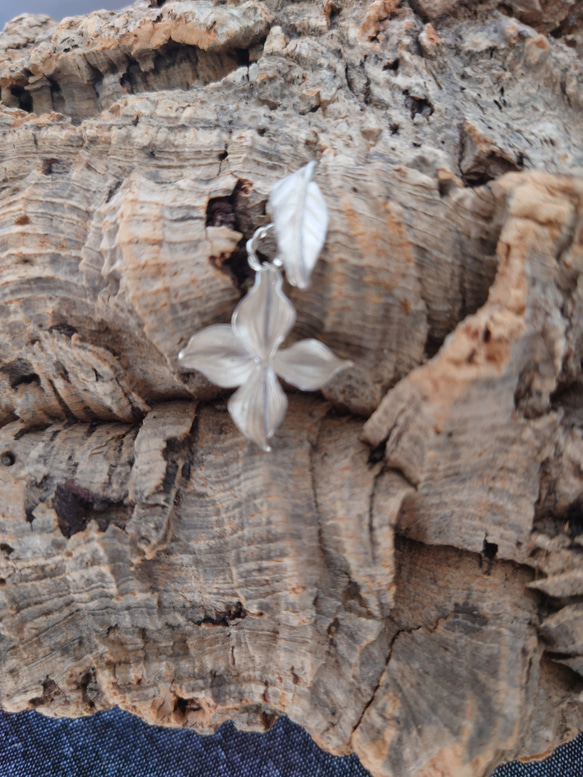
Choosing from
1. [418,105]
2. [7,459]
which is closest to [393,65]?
[418,105]

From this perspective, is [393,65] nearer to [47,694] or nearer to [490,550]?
[490,550]

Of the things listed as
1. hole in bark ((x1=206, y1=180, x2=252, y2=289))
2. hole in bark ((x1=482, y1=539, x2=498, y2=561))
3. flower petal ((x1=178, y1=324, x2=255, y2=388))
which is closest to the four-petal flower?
flower petal ((x1=178, y1=324, x2=255, y2=388))

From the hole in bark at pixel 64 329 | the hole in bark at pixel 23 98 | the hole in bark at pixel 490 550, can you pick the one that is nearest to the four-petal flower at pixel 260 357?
the hole in bark at pixel 64 329

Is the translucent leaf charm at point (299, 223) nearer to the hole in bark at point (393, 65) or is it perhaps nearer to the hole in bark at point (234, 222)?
the hole in bark at point (234, 222)

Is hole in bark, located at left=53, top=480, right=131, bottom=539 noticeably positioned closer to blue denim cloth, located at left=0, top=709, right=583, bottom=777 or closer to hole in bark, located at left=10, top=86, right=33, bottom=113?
blue denim cloth, located at left=0, top=709, right=583, bottom=777

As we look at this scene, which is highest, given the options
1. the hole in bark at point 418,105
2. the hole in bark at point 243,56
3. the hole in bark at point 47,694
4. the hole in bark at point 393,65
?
the hole in bark at point 393,65

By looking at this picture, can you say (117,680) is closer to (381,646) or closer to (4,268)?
(381,646)
